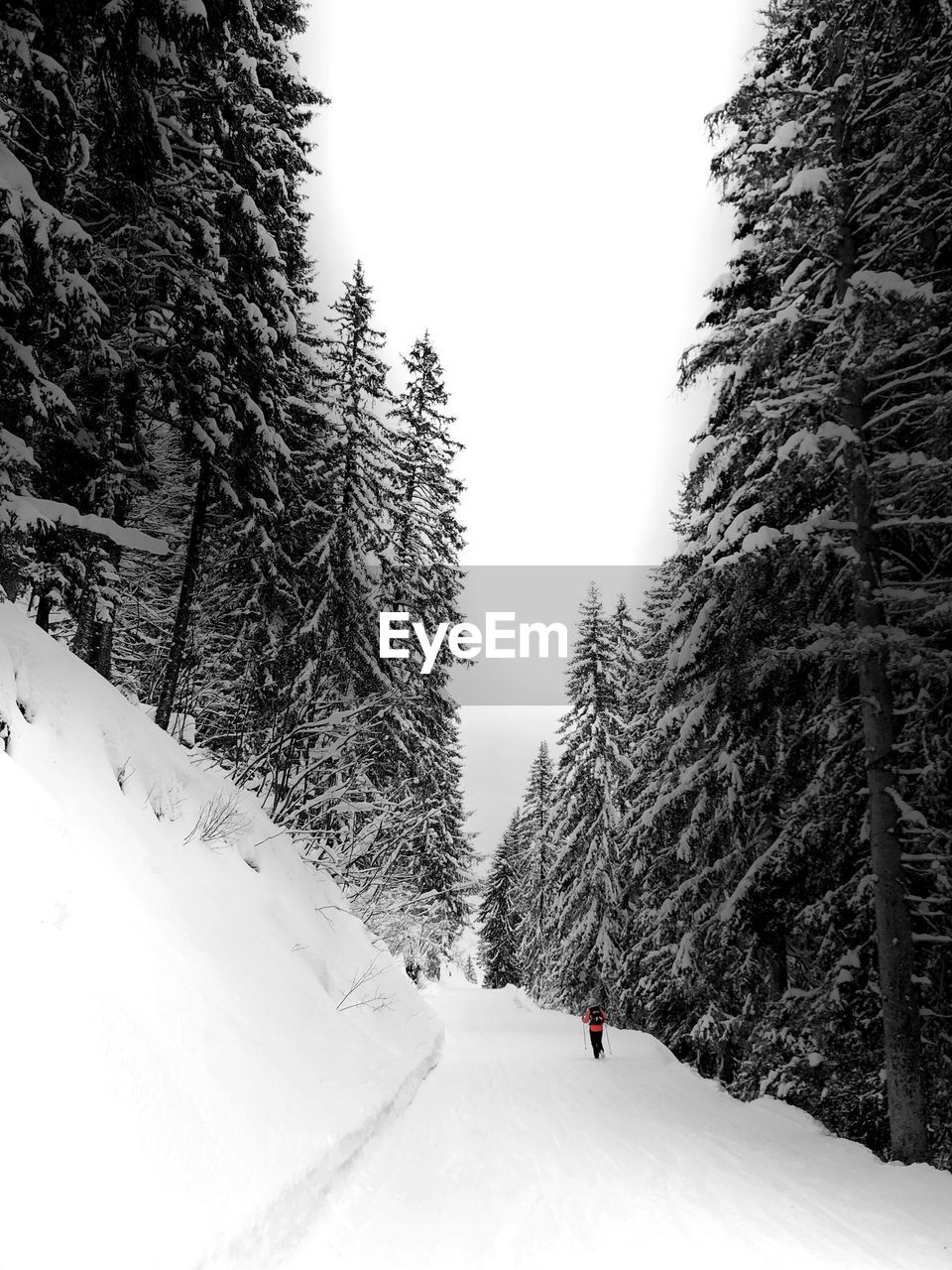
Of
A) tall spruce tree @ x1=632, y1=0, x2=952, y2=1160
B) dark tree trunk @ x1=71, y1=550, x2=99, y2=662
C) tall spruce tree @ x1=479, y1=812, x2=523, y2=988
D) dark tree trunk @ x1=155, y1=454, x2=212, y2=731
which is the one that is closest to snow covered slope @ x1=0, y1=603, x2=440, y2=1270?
dark tree trunk @ x1=71, y1=550, x2=99, y2=662

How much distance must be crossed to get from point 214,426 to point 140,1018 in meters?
10.3

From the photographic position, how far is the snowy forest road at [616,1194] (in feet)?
14.2

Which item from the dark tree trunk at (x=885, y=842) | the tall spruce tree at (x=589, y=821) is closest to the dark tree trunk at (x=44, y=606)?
the dark tree trunk at (x=885, y=842)

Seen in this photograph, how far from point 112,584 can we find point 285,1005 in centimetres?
761

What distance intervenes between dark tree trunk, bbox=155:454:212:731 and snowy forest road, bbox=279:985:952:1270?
7147 mm

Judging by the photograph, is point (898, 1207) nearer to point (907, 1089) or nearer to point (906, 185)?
point (907, 1089)

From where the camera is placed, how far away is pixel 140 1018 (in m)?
3.99

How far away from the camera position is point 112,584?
11078 millimetres

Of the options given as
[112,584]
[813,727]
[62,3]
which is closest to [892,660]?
[813,727]

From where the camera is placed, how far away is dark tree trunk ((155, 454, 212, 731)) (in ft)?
37.7

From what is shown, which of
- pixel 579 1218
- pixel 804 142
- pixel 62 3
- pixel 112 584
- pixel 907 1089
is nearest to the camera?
pixel 579 1218

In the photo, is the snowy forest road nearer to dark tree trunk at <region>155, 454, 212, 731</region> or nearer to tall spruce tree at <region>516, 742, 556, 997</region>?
dark tree trunk at <region>155, 454, 212, 731</region>

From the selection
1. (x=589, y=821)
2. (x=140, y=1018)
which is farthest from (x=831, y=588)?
(x=589, y=821)

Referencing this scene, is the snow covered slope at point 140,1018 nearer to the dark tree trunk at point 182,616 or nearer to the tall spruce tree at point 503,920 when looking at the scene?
the dark tree trunk at point 182,616
